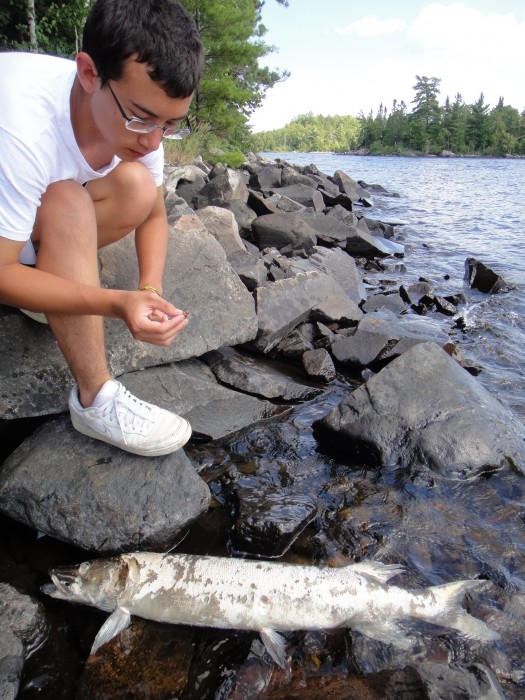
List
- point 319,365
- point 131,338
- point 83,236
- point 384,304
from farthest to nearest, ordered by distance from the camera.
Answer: point 384,304, point 319,365, point 131,338, point 83,236

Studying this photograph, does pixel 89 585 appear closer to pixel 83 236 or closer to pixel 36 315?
pixel 36 315

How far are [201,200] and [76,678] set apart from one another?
7777 mm

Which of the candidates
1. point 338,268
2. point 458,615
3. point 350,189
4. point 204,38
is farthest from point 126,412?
point 350,189

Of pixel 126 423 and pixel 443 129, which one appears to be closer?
pixel 126 423

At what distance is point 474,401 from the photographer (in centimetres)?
368

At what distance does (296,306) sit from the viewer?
16.4 ft

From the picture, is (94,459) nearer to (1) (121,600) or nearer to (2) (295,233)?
(1) (121,600)

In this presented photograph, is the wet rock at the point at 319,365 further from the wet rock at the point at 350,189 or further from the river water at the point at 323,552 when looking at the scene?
the wet rock at the point at 350,189

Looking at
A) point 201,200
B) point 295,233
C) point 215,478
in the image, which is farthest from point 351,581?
point 201,200

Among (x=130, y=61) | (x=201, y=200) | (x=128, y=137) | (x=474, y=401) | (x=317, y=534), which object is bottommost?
(x=317, y=534)

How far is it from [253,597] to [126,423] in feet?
3.50

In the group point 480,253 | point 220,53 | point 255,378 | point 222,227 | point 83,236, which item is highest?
point 220,53

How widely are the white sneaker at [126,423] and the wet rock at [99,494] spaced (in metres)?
0.11

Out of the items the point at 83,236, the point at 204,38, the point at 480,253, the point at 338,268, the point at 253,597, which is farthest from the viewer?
the point at 204,38
